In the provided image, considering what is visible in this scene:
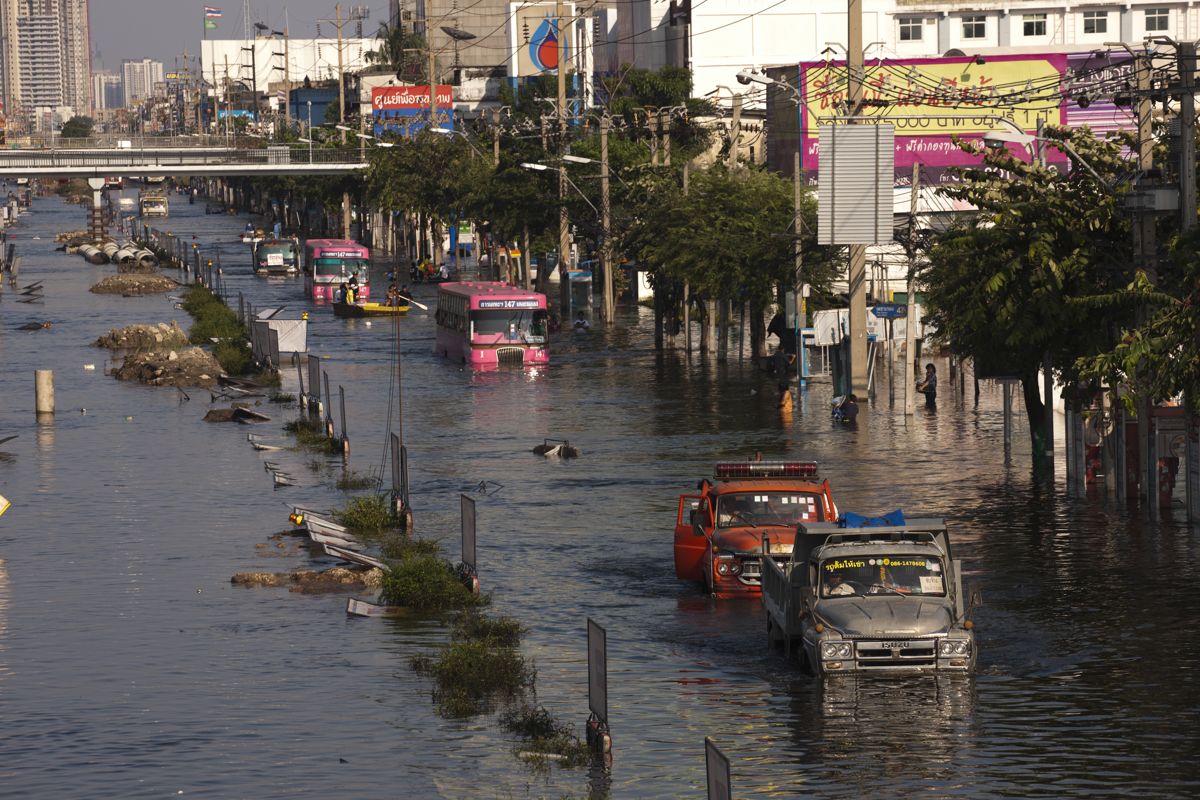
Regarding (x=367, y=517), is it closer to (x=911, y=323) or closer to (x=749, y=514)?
(x=749, y=514)

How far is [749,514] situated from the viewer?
29078 millimetres

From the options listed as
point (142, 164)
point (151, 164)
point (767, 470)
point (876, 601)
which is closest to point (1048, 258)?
point (767, 470)

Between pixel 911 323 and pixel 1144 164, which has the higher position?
pixel 1144 164

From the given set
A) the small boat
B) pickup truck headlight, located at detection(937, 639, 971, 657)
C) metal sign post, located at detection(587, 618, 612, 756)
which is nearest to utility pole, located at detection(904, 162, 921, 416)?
pickup truck headlight, located at detection(937, 639, 971, 657)

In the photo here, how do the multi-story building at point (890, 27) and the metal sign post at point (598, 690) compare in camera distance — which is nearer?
the metal sign post at point (598, 690)

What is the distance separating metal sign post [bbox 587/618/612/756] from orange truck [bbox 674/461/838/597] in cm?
777

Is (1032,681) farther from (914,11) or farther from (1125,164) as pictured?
(914,11)

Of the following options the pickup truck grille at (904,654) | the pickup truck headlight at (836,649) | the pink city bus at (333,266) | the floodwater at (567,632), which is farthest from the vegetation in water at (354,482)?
the pink city bus at (333,266)

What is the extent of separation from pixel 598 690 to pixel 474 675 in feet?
15.2

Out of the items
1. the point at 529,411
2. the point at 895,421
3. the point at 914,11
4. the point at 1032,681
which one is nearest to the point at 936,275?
the point at 895,421

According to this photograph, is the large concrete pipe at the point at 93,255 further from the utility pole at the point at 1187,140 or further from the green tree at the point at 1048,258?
the utility pole at the point at 1187,140

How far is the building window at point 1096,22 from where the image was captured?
143 meters

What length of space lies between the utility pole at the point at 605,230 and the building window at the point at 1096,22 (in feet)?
233

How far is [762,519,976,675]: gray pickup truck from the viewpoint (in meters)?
22.8
